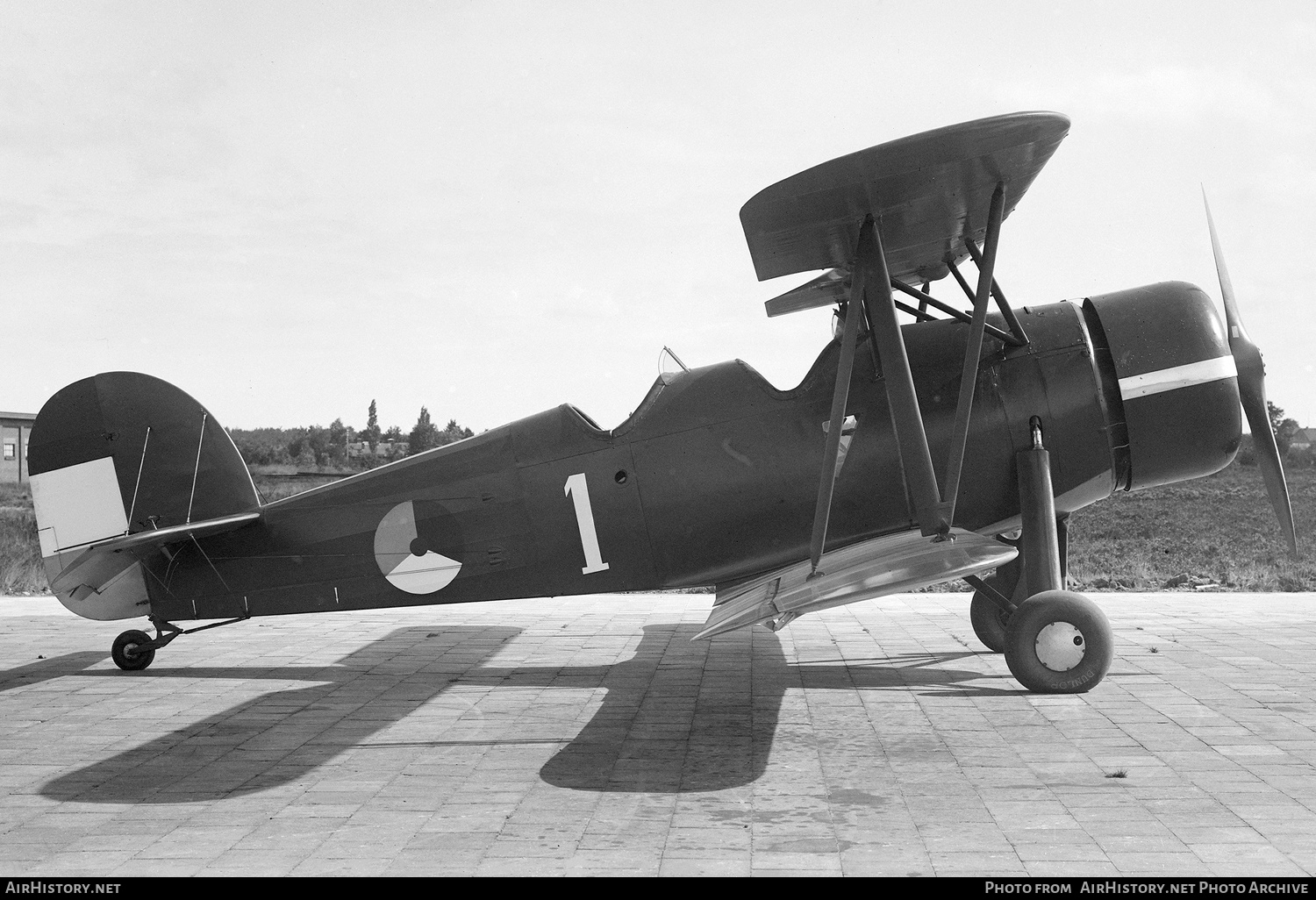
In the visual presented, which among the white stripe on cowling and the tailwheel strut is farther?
the tailwheel strut

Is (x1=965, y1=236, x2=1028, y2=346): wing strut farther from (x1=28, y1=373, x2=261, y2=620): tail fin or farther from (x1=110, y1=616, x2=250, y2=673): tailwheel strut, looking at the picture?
(x1=110, y1=616, x2=250, y2=673): tailwheel strut

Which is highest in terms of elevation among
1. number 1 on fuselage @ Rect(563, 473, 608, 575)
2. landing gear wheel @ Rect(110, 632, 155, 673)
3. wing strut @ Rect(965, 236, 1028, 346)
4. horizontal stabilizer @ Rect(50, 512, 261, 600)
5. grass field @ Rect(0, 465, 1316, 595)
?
wing strut @ Rect(965, 236, 1028, 346)

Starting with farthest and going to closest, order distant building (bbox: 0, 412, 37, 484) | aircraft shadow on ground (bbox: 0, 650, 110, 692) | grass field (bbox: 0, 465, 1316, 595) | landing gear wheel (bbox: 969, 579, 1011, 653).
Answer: distant building (bbox: 0, 412, 37, 484)
grass field (bbox: 0, 465, 1316, 595)
landing gear wheel (bbox: 969, 579, 1011, 653)
aircraft shadow on ground (bbox: 0, 650, 110, 692)

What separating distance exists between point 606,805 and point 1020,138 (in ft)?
13.0

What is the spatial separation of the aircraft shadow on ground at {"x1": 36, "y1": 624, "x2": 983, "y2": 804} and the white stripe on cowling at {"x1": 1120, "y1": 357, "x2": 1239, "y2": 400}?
7.18ft

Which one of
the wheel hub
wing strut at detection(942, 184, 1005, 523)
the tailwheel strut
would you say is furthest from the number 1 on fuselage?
the tailwheel strut

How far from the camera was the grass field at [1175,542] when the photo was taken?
13836mm

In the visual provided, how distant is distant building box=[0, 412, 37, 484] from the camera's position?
52562mm

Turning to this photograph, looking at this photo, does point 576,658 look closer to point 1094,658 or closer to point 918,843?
point 1094,658

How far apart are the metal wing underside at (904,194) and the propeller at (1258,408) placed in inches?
69.8

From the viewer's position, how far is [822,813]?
429 cm

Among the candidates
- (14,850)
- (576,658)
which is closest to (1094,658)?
(576,658)

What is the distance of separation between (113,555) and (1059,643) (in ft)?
21.1

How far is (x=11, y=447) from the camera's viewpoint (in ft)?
177
